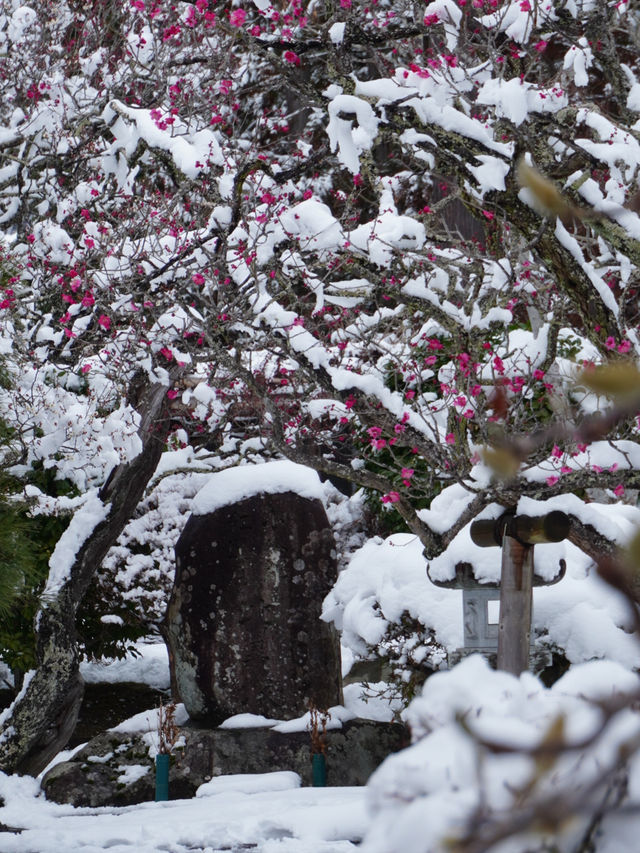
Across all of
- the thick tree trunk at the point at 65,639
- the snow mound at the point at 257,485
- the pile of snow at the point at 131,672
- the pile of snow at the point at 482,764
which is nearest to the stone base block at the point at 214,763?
the thick tree trunk at the point at 65,639

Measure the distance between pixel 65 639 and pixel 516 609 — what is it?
436 cm

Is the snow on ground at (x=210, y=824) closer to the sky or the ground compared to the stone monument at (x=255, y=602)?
closer to the ground

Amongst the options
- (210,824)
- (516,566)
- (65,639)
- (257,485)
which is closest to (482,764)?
(516,566)

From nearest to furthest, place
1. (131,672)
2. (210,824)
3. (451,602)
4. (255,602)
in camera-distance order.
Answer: (210,824) → (451,602) → (255,602) → (131,672)

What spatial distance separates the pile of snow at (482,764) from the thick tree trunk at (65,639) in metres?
7.37

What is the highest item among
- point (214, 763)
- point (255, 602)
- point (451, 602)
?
point (255, 602)

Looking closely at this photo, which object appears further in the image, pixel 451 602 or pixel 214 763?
pixel 214 763

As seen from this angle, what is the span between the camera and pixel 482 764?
1003mm

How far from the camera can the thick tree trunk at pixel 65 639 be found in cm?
844

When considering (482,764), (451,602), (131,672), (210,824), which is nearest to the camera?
(482,764)

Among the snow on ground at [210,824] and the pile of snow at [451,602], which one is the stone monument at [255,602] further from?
the snow on ground at [210,824]

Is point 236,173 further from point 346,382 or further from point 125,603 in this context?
point 125,603

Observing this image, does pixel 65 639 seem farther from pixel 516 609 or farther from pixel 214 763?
pixel 516 609

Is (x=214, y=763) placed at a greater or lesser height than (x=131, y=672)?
lesser
